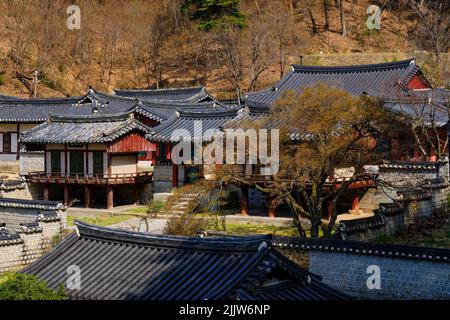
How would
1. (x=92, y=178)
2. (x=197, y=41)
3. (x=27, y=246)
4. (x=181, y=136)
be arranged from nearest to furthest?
(x=27, y=246), (x=181, y=136), (x=92, y=178), (x=197, y=41)

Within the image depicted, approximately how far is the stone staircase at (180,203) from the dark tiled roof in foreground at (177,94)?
56.6 feet

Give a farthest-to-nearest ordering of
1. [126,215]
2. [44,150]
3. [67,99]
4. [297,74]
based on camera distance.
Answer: [67,99]
[297,74]
[44,150]
[126,215]

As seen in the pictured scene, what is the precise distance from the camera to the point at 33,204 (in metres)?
28.2

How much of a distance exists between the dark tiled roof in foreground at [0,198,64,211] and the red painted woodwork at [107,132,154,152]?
580 cm

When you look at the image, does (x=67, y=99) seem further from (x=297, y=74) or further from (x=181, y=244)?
(x=181, y=244)

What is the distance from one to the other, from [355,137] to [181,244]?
10137mm

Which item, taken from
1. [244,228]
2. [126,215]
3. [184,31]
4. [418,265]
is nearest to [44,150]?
[126,215]

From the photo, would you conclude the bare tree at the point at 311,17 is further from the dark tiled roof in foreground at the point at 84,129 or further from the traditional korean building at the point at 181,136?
the dark tiled roof in foreground at the point at 84,129

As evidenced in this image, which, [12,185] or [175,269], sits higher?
[12,185]

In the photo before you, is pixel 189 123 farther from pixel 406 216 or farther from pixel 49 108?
pixel 49 108

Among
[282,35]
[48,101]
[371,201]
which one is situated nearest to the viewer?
[371,201]

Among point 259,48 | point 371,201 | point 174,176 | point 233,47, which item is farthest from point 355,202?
point 233,47

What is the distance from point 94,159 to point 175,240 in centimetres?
2096

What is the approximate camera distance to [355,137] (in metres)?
22.3
